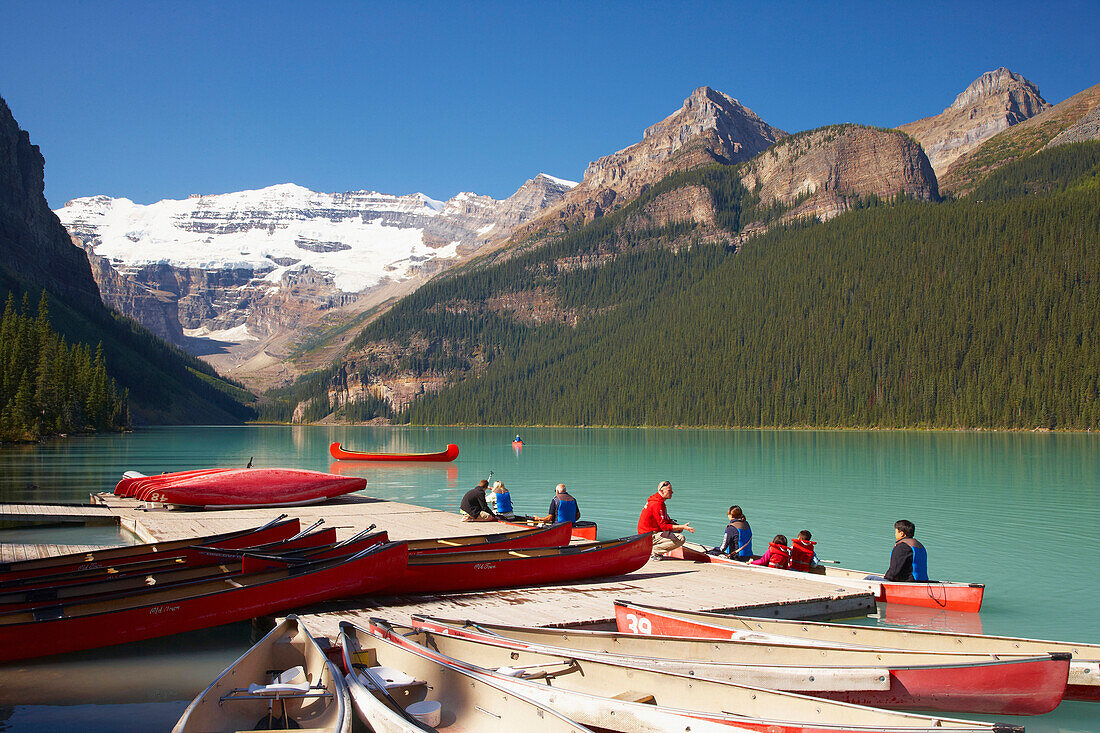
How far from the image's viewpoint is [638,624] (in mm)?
12734

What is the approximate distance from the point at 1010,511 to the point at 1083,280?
453 feet

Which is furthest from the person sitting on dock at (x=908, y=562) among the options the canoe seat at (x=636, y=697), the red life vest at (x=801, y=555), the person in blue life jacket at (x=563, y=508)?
the canoe seat at (x=636, y=697)

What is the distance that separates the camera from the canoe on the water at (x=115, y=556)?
48.9 feet

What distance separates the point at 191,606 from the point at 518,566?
6358 mm

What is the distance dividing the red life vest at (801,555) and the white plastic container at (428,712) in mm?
12308

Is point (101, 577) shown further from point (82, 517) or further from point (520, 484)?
point (520, 484)

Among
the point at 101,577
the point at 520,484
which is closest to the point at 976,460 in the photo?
the point at 520,484

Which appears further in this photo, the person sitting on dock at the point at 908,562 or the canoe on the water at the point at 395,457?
the canoe on the water at the point at 395,457

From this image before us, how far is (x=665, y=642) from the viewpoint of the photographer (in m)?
10.7

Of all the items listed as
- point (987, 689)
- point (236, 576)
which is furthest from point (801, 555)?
point (236, 576)

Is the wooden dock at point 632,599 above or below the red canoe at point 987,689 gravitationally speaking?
below

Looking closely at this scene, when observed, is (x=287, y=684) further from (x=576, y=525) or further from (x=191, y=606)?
(x=576, y=525)

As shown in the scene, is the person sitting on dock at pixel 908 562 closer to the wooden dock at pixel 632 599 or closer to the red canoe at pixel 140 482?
the wooden dock at pixel 632 599

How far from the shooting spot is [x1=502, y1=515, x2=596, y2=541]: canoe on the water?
77.9ft
